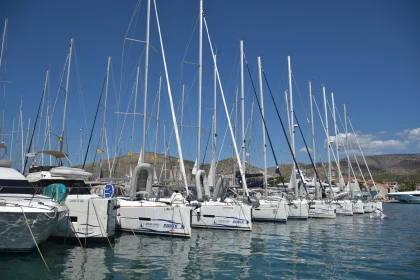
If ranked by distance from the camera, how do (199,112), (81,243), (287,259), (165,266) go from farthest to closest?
(199,112) < (81,243) < (287,259) < (165,266)

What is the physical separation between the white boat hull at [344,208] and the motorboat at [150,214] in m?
25.2

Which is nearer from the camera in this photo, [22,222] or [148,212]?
[22,222]

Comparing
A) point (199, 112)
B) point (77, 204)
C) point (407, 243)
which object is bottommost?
point (407, 243)

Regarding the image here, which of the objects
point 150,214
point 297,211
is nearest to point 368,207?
point 297,211

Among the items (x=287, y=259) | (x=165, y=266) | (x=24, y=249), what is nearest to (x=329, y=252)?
(x=287, y=259)

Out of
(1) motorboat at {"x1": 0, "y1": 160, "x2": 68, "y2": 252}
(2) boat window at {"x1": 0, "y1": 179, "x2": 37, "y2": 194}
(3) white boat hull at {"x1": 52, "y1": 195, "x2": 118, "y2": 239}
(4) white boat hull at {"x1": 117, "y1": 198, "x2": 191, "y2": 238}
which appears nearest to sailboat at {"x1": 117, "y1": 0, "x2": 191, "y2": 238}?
(4) white boat hull at {"x1": 117, "y1": 198, "x2": 191, "y2": 238}

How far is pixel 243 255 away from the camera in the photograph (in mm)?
15016

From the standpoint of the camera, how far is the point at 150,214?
18.8 metres

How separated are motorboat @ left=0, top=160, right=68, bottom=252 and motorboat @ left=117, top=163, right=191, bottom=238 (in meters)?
5.51

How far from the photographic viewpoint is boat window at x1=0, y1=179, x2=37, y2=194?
13.9m

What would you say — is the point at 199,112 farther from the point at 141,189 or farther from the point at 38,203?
the point at 38,203

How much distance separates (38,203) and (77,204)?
2.69 metres

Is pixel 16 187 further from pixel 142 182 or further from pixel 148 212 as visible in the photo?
pixel 142 182

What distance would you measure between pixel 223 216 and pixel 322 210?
54.2 feet
